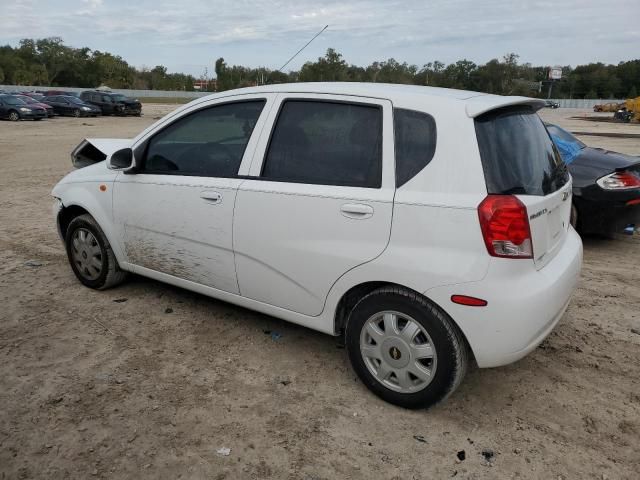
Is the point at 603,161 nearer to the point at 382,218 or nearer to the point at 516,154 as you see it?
the point at 516,154

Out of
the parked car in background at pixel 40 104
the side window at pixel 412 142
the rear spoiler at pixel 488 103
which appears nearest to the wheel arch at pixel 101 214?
the side window at pixel 412 142

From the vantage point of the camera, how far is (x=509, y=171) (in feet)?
8.91

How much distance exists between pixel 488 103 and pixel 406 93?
1.47 ft

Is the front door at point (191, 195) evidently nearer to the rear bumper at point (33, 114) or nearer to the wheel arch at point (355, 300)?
the wheel arch at point (355, 300)

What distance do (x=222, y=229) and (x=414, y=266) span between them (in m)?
1.39

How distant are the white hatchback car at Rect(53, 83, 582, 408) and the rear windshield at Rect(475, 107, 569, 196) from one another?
0.01 metres

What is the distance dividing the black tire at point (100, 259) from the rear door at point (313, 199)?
5.10 feet

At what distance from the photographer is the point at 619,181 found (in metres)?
5.84

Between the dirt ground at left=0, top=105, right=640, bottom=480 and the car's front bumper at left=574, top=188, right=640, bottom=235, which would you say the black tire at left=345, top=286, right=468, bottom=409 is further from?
the car's front bumper at left=574, top=188, right=640, bottom=235

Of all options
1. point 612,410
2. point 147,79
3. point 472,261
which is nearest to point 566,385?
point 612,410

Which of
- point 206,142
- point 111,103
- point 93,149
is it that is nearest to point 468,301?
point 206,142

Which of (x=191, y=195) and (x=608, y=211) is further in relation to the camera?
(x=608, y=211)

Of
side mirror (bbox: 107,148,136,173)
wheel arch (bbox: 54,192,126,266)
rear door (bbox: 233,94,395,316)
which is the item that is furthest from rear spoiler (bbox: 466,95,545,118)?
wheel arch (bbox: 54,192,126,266)

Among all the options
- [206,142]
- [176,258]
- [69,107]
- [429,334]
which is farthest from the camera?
[69,107]
